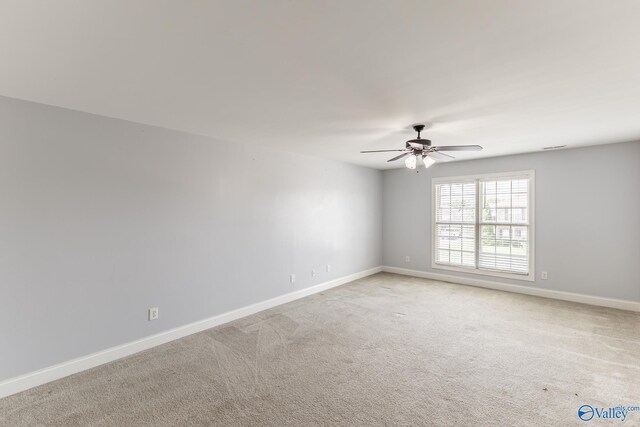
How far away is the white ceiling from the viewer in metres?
1.42

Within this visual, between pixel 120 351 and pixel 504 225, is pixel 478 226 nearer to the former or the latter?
pixel 504 225

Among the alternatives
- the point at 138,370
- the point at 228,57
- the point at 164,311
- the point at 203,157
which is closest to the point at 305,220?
the point at 203,157

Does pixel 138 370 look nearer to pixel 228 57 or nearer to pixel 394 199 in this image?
pixel 228 57

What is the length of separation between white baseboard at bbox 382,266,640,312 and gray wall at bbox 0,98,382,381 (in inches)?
117

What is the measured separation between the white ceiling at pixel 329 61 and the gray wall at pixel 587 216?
4.58 feet

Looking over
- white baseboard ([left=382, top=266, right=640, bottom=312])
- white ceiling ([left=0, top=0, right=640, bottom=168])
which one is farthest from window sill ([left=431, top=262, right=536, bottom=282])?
white ceiling ([left=0, top=0, right=640, bottom=168])

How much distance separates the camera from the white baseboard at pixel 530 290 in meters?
4.27

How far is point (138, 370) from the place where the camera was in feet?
Result: 8.98

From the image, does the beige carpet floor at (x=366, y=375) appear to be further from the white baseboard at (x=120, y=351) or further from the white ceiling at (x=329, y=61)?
the white ceiling at (x=329, y=61)

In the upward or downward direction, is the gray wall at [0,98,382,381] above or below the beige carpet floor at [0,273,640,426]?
above

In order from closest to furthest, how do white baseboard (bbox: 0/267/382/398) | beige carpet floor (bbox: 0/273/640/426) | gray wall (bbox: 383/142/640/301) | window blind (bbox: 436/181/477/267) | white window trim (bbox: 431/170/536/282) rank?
beige carpet floor (bbox: 0/273/640/426) → white baseboard (bbox: 0/267/382/398) → gray wall (bbox: 383/142/640/301) → white window trim (bbox: 431/170/536/282) → window blind (bbox: 436/181/477/267)

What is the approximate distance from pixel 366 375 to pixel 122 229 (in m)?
2.78

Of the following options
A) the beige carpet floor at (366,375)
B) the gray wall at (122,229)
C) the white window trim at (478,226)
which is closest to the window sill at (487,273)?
the white window trim at (478,226)

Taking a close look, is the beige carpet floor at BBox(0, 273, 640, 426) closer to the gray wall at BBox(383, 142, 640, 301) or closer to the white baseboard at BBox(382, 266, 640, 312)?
the white baseboard at BBox(382, 266, 640, 312)
